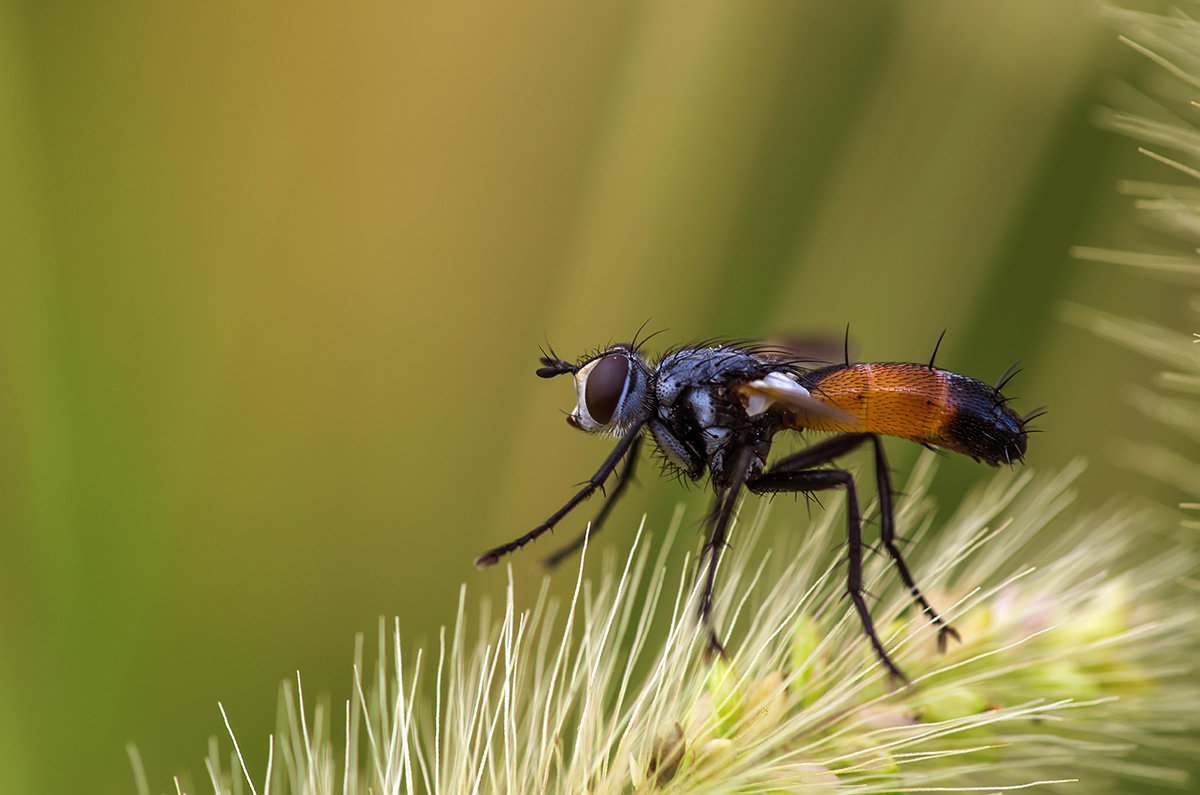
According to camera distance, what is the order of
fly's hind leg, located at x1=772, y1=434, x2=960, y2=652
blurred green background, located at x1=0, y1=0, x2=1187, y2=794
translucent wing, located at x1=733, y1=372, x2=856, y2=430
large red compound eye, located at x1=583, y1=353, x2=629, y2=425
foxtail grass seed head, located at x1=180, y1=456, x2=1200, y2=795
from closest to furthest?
foxtail grass seed head, located at x1=180, y1=456, x2=1200, y2=795, fly's hind leg, located at x1=772, y1=434, x2=960, y2=652, translucent wing, located at x1=733, y1=372, x2=856, y2=430, large red compound eye, located at x1=583, y1=353, x2=629, y2=425, blurred green background, located at x1=0, y1=0, x2=1187, y2=794

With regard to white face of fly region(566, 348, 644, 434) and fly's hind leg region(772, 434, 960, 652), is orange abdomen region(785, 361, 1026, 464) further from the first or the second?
white face of fly region(566, 348, 644, 434)

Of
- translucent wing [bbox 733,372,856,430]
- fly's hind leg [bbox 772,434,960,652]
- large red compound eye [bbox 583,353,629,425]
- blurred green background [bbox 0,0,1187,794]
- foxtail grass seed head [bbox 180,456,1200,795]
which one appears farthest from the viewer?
blurred green background [bbox 0,0,1187,794]

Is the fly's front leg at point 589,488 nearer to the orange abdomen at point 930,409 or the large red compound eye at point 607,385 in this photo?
the large red compound eye at point 607,385

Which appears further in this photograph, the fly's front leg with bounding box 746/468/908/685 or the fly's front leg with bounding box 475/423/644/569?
the fly's front leg with bounding box 475/423/644/569

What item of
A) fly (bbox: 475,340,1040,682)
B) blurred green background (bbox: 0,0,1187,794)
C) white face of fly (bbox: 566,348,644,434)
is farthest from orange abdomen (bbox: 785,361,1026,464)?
blurred green background (bbox: 0,0,1187,794)

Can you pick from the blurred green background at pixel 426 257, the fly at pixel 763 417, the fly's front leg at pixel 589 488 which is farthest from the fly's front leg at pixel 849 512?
the blurred green background at pixel 426 257

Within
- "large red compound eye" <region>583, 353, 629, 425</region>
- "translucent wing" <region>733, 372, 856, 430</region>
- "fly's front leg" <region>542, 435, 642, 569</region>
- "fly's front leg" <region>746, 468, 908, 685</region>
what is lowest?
"fly's front leg" <region>542, 435, 642, 569</region>

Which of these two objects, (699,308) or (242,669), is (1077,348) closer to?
(699,308)
